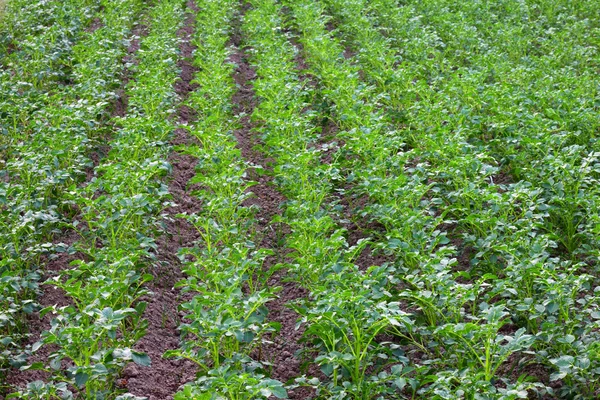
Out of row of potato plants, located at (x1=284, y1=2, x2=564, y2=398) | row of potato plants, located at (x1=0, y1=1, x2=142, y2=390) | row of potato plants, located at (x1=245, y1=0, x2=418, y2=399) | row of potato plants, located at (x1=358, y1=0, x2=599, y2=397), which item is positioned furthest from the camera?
row of potato plants, located at (x1=0, y1=1, x2=142, y2=390)

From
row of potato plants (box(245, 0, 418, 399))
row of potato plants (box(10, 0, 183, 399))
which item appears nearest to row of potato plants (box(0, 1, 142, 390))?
row of potato plants (box(10, 0, 183, 399))

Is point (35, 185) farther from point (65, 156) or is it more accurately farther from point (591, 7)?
point (591, 7)

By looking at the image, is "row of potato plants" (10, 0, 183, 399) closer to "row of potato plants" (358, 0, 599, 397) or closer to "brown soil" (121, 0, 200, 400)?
"brown soil" (121, 0, 200, 400)

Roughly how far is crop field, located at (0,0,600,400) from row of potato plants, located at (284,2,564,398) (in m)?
0.03

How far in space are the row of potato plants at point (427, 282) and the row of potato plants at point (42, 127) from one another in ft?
8.28

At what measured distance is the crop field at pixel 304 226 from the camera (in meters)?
4.73

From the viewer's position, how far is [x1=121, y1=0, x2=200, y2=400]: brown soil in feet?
17.3

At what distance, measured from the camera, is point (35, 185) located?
677 cm

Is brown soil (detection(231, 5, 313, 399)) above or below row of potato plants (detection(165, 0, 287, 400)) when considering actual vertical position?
below

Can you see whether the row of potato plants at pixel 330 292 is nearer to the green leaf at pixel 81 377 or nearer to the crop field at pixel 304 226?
the crop field at pixel 304 226

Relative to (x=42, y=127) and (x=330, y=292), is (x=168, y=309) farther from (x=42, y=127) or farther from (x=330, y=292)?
(x=42, y=127)

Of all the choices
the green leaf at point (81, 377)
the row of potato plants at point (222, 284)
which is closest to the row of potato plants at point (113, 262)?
the green leaf at point (81, 377)

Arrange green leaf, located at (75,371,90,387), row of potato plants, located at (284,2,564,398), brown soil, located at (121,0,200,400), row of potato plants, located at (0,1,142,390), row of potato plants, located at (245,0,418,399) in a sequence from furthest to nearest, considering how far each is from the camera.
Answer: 1. row of potato plants, located at (0,1,142,390)
2. brown soil, located at (121,0,200,400)
3. row of potato plants, located at (245,0,418,399)
4. row of potato plants, located at (284,2,564,398)
5. green leaf, located at (75,371,90,387)

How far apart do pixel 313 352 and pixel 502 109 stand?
3.75 meters
